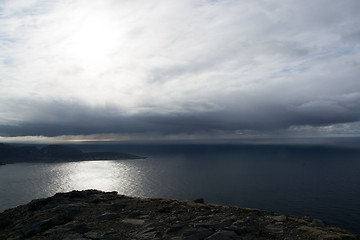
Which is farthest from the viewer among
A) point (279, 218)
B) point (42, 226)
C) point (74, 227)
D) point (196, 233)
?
point (42, 226)

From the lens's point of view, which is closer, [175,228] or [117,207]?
[175,228]

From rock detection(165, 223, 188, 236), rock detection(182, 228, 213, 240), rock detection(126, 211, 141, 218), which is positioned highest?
rock detection(182, 228, 213, 240)

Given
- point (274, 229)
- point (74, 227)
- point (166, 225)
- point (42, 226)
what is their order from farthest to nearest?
point (42, 226) → point (74, 227) → point (166, 225) → point (274, 229)

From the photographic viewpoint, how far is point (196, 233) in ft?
61.3

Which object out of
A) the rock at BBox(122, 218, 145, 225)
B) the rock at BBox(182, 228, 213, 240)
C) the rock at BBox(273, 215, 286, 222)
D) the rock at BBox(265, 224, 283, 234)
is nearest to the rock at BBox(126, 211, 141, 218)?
the rock at BBox(122, 218, 145, 225)

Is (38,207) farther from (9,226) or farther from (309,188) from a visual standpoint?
(309,188)

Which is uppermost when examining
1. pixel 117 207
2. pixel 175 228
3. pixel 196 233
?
pixel 196 233

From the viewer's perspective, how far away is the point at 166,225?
21422 mm

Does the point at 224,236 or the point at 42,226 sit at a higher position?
the point at 224,236

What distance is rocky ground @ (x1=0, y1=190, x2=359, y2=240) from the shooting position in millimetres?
18734

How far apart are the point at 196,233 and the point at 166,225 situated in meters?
4.07

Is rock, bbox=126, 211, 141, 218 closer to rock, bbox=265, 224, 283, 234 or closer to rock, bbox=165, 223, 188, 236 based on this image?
rock, bbox=165, 223, 188, 236

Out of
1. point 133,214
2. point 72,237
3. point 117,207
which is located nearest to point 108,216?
point 133,214

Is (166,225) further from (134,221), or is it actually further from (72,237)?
(72,237)
